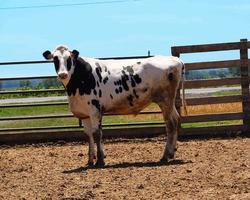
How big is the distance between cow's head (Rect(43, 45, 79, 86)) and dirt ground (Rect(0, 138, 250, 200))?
1.57 metres

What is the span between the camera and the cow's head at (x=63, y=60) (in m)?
9.70

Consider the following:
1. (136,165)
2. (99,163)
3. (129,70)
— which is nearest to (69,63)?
(129,70)

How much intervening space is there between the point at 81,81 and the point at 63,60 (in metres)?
0.50

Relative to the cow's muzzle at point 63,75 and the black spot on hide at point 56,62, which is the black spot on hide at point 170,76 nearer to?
the cow's muzzle at point 63,75

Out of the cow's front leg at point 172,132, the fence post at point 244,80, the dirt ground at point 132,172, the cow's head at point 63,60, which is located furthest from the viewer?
the fence post at point 244,80

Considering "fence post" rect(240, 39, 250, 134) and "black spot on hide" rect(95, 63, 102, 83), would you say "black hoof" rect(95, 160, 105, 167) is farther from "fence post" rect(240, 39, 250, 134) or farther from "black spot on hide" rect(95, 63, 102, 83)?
"fence post" rect(240, 39, 250, 134)

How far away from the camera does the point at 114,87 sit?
10156 mm

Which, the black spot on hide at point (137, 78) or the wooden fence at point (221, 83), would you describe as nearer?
the black spot on hide at point (137, 78)

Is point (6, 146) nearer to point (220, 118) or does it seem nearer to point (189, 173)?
point (220, 118)

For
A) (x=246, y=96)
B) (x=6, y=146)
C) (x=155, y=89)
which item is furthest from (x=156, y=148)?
(x=6, y=146)

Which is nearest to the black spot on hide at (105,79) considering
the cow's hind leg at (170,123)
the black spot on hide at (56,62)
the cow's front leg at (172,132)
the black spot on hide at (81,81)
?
the black spot on hide at (81,81)

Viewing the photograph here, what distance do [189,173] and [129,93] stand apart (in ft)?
8.08

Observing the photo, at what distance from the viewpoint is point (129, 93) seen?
10.2m

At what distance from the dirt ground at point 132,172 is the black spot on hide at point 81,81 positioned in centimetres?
132
